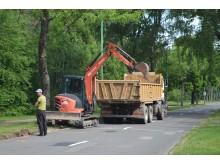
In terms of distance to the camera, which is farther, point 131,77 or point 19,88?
point 19,88

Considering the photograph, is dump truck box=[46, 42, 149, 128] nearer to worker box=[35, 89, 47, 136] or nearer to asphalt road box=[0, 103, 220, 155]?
worker box=[35, 89, 47, 136]

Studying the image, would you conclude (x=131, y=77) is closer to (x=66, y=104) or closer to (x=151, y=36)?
(x=66, y=104)

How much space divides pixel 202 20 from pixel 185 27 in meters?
3.09

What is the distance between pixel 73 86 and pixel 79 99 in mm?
927

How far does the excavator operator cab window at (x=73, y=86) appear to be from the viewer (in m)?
24.8

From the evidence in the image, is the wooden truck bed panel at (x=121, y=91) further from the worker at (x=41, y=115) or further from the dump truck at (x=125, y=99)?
the worker at (x=41, y=115)

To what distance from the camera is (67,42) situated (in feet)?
140

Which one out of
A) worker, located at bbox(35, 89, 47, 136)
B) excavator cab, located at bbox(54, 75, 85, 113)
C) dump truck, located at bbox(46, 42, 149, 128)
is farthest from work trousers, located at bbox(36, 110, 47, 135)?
excavator cab, located at bbox(54, 75, 85, 113)

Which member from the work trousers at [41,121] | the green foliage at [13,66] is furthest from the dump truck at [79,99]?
the green foliage at [13,66]

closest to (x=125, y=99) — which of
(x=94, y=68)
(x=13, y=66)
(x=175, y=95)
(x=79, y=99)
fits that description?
(x=94, y=68)

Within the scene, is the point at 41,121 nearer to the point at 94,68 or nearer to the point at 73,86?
the point at 73,86

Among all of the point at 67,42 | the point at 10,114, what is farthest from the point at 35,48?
the point at 10,114

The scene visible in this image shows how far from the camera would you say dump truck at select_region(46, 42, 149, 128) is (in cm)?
2275

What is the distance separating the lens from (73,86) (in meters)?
25.0
